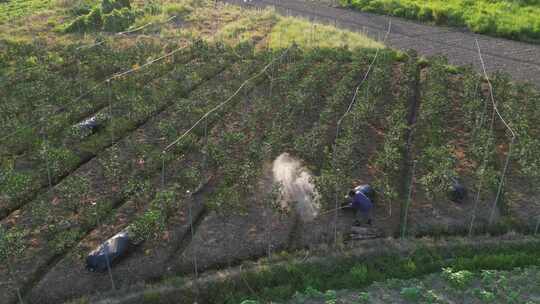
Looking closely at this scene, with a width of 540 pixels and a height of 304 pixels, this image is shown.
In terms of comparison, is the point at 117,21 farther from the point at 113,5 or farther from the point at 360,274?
the point at 360,274

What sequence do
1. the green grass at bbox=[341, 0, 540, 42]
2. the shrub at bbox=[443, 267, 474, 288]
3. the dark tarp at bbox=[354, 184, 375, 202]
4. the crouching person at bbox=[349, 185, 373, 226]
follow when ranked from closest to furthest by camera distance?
the shrub at bbox=[443, 267, 474, 288], the crouching person at bbox=[349, 185, 373, 226], the dark tarp at bbox=[354, 184, 375, 202], the green grass at bbox=[341, 0, 540, 42]

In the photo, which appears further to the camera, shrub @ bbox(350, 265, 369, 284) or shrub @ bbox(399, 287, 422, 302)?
shrub @ bbox(350, 265, 369, 284)

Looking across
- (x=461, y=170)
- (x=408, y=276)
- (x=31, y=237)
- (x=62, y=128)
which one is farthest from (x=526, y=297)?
(x=62, y=128)

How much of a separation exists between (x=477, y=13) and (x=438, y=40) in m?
4.85

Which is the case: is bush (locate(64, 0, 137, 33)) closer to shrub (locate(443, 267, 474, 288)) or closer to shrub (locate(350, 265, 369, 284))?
shrub (locate(350, 265, 369, 284))

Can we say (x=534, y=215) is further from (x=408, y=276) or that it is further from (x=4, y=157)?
(x=4, y=157)

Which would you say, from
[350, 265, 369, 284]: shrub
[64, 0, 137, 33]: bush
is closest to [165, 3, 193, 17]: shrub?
[64, 0, 137, 33]: bush

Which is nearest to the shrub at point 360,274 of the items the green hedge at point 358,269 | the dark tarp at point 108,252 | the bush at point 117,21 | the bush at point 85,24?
the green hedge at point 358,269

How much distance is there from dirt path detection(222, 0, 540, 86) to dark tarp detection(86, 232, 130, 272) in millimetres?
16453

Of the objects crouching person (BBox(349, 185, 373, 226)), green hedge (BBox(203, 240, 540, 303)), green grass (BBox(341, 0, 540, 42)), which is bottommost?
green hedge (BBox(203, 240, 540, 303))

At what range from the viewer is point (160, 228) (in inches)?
440

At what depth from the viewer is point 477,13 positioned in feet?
92.9

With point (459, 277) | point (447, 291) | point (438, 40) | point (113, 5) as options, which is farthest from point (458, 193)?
point (113, 5)

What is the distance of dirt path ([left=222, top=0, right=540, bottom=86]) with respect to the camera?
2223 cm
